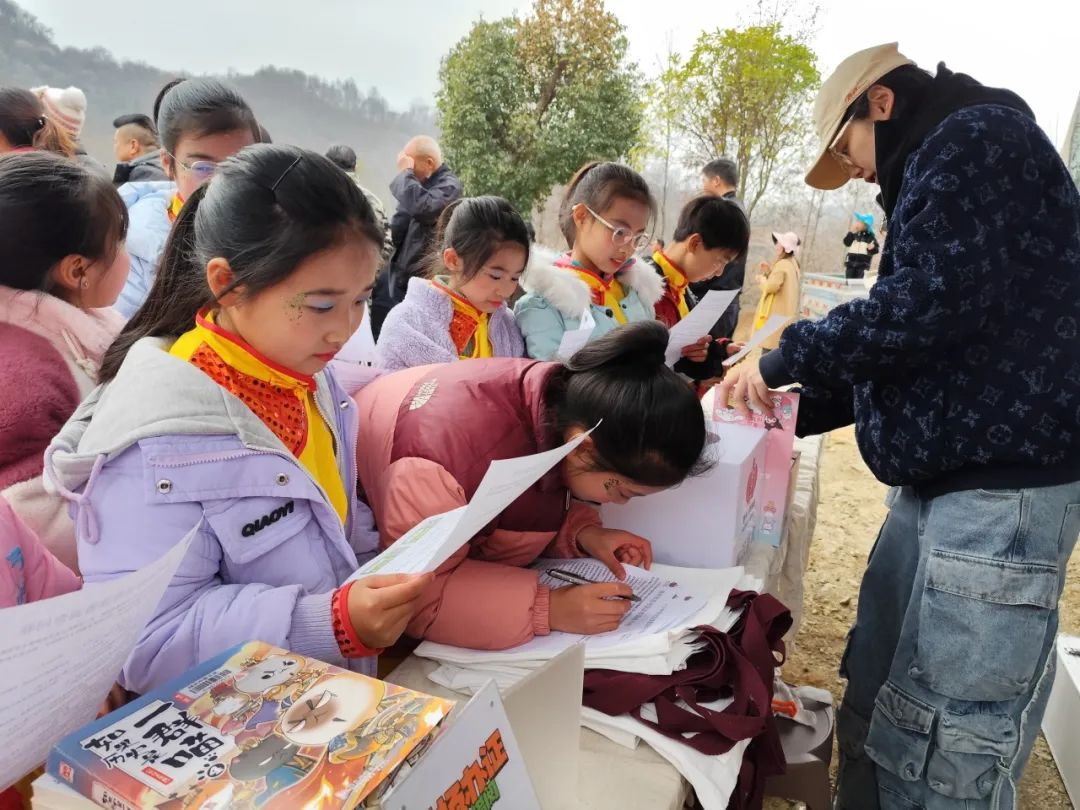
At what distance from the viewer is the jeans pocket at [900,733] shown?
1304mm

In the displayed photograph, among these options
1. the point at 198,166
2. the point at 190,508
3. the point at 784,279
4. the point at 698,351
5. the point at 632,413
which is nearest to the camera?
the point at 190,508

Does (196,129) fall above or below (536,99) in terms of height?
below

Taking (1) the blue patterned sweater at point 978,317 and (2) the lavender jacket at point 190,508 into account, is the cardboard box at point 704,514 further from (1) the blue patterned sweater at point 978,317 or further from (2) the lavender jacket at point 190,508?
(2) the lavender jacket at point 190,508

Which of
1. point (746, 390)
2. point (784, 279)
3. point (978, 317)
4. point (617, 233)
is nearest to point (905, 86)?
point (978, 317)

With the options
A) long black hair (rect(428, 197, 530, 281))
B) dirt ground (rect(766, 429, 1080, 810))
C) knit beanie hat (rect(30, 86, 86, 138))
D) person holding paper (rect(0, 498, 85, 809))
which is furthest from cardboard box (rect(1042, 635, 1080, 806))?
knit beanie hat (rect(30, 86, 86, 138))

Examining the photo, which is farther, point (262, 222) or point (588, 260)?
point (588, 260)

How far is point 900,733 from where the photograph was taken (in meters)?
1.34

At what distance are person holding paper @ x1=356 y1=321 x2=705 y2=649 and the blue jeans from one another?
1.62 feet

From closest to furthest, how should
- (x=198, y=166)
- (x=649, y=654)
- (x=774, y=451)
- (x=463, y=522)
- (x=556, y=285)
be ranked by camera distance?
(x=463, y=522) → (x=649, y=654) → (x=774, y=451) → (x=198, y=166) → (x=556, y=285)

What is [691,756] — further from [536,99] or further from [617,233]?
[536,99]

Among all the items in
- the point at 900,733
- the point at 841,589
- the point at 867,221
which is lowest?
the point at 841,589

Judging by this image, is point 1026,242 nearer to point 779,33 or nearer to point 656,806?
point 656,806

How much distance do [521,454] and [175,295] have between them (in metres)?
0.53

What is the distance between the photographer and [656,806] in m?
0.76
